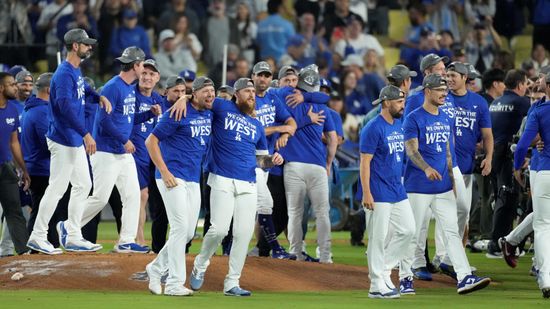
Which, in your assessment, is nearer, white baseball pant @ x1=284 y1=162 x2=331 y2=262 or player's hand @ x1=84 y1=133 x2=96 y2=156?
player's hand @ x1=84 y1=133 x2=96 y2=156

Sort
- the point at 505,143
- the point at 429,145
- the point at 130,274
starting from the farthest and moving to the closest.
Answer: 1. the point at 505,143
2. the point at 429,145
3. the point at 130,274

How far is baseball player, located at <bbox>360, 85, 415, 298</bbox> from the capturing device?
493 inches

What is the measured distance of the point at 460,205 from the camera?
14.7m

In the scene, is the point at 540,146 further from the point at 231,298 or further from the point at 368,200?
the point at 231,298

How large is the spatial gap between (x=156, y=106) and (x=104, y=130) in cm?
74

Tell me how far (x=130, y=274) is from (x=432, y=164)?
3.39 m

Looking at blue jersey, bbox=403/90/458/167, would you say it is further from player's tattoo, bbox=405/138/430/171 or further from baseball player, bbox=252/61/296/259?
baseball player, bbox=252/61/296/259

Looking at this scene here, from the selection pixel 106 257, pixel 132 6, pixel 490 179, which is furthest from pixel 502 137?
pixel 132 6

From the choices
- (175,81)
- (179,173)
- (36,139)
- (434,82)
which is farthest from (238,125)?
(36,139)

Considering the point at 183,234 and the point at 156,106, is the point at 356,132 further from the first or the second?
the point at 183,234

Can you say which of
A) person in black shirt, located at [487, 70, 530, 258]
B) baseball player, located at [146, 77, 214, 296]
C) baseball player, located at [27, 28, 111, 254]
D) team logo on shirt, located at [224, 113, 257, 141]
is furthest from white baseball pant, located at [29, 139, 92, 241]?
person in black shirt, located at [487, 70, 530, 258]

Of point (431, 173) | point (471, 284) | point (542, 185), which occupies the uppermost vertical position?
point (431, 173)

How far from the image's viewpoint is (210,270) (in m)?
13.6

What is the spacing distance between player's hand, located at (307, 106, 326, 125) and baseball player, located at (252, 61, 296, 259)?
1.36 ft
